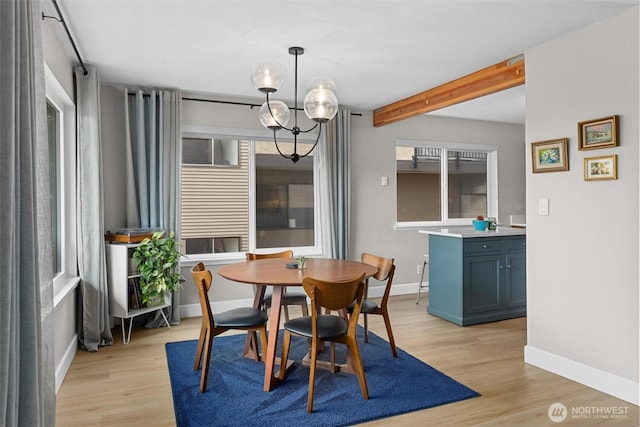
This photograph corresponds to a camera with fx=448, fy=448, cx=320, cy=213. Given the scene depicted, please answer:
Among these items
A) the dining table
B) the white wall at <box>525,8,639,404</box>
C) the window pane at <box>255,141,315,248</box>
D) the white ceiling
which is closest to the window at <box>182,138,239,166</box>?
the window pane at <box>255,141,315,248</box>

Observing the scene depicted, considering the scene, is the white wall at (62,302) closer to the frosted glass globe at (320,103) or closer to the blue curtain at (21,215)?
the blue curtain at (21,215)

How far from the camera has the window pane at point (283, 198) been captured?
17.4ft

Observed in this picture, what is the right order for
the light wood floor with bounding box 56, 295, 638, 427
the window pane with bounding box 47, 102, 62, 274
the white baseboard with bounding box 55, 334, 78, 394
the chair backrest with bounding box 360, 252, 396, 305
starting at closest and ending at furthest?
the light wood floor with bounding box 56, 295, 638, 427 < the white baseboard with bounding box 55, 334, 78, 394 < the chair backrest with bounding box 360, 252, 396, 305 < the window pane with bounding box 47, 102, 62, 274

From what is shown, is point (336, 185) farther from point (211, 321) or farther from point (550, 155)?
point (211, 321)

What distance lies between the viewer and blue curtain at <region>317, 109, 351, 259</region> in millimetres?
5297

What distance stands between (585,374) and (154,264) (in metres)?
3.48

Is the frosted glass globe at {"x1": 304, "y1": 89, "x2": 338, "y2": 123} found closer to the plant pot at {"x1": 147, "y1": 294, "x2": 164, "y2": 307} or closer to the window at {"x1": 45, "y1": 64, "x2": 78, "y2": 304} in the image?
the window at {"x1": 45, "y1": 64, "x2": 78, "y2": 304}

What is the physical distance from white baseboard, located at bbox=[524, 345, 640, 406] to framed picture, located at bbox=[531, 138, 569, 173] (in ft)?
4.39

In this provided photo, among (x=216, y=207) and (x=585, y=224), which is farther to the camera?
(x=216, y=207)

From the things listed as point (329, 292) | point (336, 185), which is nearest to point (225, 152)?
point (336, 185)

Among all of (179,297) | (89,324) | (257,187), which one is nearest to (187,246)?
(179,297)

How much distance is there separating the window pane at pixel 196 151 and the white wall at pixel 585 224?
3.25 meters

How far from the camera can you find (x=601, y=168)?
287 centimetres

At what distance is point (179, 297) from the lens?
15.2 ft
